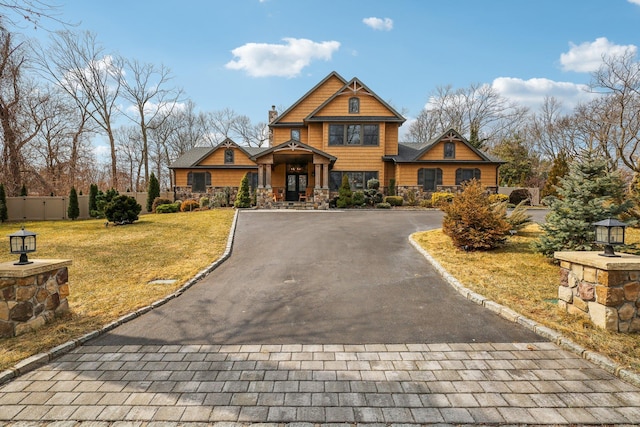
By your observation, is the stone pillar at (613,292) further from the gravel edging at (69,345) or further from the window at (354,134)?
the window at (354,134)

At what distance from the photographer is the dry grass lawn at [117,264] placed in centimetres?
460

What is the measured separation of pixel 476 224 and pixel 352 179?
14951mm

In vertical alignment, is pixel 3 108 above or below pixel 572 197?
above

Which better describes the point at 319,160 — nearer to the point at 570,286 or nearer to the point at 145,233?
the point at 145,233

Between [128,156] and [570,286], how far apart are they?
5065 cm

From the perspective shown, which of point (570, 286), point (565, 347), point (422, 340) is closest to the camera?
point (565, 347)

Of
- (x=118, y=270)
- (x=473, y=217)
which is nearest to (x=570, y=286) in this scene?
(x=473, y=217)

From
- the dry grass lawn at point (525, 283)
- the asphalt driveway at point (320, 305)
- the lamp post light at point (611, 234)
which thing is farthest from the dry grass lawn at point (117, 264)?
the lamp post light at point (611, 234)

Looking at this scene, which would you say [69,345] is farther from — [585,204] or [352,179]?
[352,179]

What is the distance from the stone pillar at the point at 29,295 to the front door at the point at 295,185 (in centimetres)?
1973

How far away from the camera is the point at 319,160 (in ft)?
68.4

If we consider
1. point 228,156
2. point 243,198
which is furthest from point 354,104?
point 243,198

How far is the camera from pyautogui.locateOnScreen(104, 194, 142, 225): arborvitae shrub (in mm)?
15469

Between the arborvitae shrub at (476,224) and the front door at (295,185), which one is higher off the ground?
the front door at (295,185)
